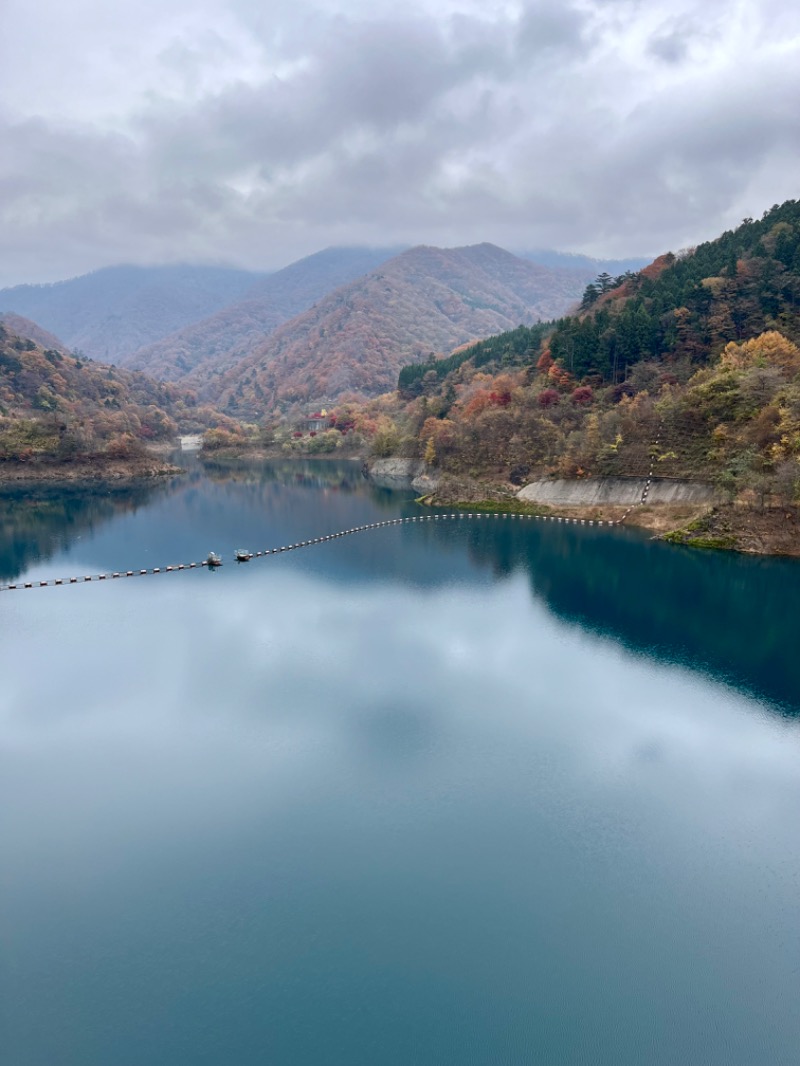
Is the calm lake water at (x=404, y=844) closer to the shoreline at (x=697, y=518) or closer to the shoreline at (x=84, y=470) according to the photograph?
the shoreline at (x=697, y=518)

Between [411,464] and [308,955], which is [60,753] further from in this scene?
[411,464]

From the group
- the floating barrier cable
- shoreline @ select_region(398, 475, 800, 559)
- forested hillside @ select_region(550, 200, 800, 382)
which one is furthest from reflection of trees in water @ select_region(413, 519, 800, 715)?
forested hillside @ select_region(550, 200, 800, 382)

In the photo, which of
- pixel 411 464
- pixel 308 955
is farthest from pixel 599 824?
pixel 411 464

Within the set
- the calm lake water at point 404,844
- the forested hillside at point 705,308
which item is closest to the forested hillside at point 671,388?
the forested hillside at point 705,308

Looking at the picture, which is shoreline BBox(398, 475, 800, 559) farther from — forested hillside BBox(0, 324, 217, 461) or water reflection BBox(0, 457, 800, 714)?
forested hillside BBox(0, 324, 217, 461)

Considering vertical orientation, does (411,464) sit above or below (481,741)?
above

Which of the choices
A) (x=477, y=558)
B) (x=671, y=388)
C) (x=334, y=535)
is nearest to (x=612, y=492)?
(x=671, y=388)
